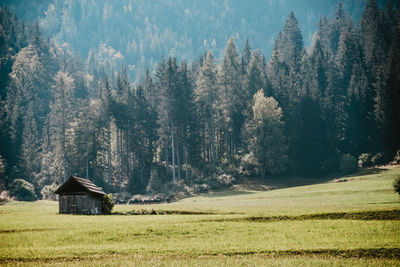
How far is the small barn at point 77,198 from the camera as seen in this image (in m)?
39.9

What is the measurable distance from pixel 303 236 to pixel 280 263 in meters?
6.23

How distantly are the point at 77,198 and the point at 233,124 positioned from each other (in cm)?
4850

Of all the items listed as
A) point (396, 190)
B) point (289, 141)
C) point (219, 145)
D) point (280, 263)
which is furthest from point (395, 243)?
point (219, 145)

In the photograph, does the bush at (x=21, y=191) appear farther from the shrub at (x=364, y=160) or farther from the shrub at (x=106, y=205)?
the shrub at (x=364, y=160)

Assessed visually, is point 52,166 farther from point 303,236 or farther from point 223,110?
point 303,236

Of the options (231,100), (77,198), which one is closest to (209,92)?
(231,100)

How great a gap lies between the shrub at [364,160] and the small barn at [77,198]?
5462 cm

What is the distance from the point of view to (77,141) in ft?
267

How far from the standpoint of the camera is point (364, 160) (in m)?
70.8

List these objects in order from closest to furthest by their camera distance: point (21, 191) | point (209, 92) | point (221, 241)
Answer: point (221, 241) < point (21, 191) < point (209, 92)

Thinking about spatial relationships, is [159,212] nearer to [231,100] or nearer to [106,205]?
[106,205]

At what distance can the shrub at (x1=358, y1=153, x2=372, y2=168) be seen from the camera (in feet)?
230

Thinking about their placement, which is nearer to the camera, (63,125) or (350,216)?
(350,216)

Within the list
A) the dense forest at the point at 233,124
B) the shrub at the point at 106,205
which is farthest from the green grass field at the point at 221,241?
the dense forest at the point at 233,124
